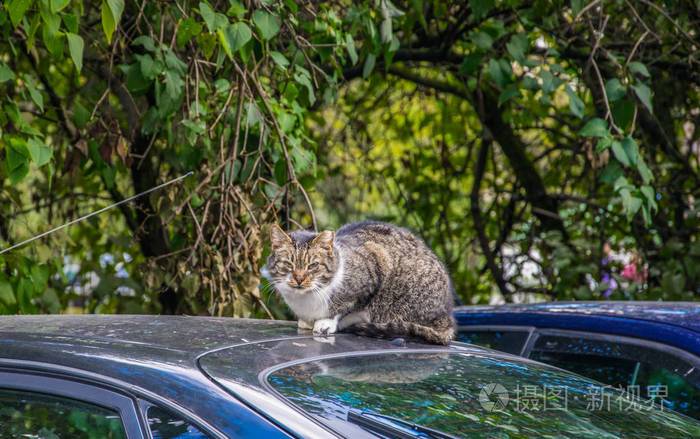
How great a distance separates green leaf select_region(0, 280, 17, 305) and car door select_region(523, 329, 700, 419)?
2232mm

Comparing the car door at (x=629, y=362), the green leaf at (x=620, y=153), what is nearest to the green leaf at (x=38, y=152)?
the car door at (x=629, y=362)

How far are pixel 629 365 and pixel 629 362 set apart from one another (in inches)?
0.4

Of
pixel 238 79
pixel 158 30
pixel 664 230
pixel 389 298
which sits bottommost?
pixel 389 298

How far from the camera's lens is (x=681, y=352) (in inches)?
128

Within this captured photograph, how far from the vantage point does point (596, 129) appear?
4.50 m

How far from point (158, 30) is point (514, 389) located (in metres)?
2.95

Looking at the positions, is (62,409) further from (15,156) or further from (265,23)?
(265,23)

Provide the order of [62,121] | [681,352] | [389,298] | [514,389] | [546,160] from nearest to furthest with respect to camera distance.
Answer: [514,389], [681,352], [389,298], [62,121], [546,160]

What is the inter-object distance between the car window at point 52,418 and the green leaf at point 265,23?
2.04 metres

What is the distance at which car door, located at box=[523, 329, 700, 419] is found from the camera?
322cm

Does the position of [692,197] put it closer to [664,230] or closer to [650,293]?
[664,230]

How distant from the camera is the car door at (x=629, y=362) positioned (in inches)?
127

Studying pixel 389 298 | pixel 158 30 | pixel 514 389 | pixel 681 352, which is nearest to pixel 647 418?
pixel 514 389
